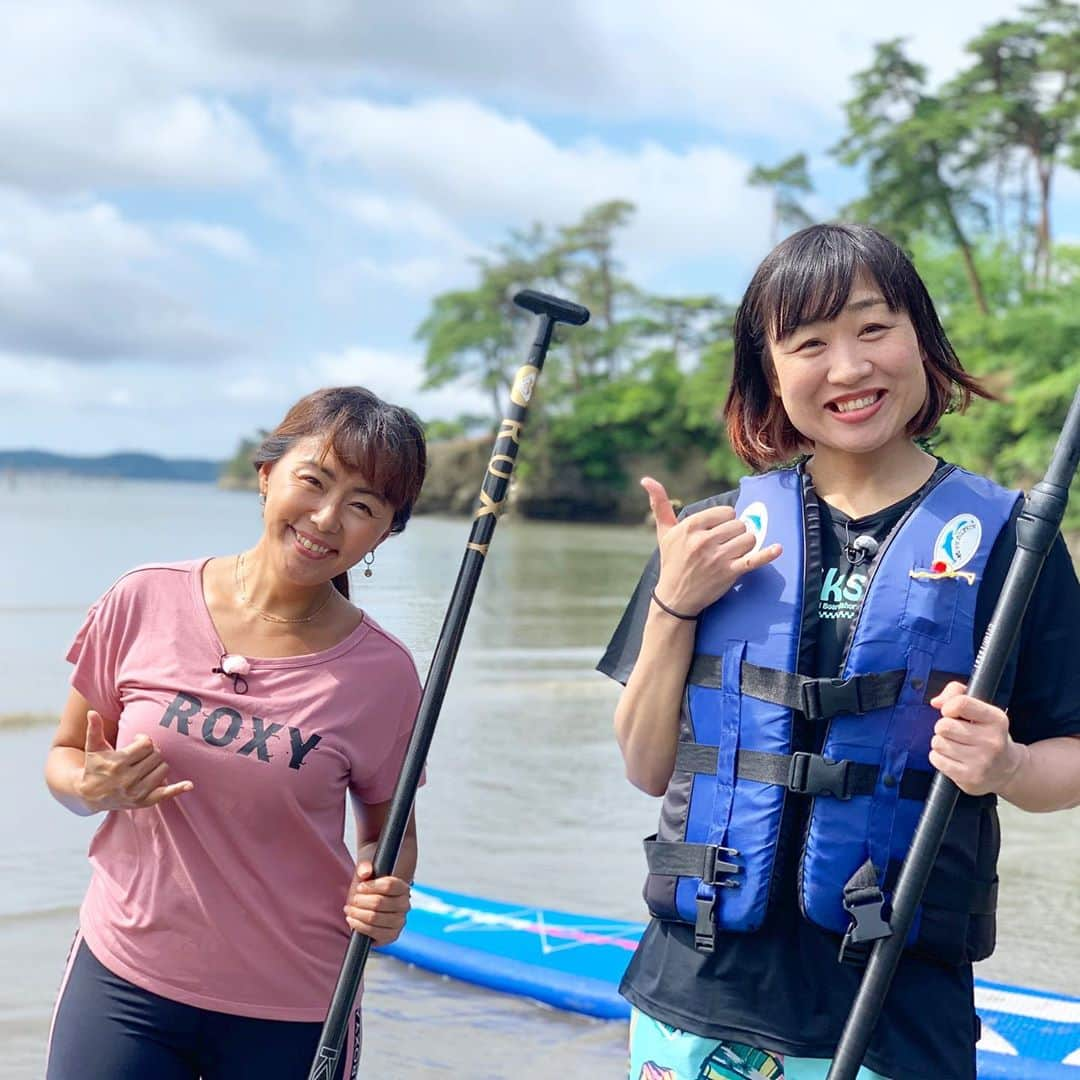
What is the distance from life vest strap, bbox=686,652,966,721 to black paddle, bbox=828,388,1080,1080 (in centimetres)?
12

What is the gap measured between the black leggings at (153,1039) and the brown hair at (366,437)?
0.80 metres

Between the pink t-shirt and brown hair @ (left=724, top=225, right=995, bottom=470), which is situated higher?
brown hair @ (left=724, top=225, right=995, bottom=470)

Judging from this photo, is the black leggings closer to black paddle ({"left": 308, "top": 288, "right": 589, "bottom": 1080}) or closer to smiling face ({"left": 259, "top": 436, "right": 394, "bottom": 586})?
black paddle ({"left": 308, "top": 288, "right": 589, "bottom": 1080})

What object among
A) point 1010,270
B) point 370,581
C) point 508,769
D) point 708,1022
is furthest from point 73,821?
point 1010,270

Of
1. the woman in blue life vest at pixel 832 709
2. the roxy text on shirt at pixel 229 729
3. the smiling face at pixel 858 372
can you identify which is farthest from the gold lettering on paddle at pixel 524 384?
the roxy text on shirt at pixel 229 729

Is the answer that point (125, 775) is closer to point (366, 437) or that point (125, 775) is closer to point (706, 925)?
point (366, 437)

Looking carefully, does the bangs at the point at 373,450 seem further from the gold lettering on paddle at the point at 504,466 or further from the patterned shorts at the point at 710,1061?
the patterned shorts at the point at 710,1061

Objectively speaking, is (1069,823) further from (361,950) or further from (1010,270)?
(1010,270)

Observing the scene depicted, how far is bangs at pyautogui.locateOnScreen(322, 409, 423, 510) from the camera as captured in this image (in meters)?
2.18

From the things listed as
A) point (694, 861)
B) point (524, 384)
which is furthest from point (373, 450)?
point (694, 861)

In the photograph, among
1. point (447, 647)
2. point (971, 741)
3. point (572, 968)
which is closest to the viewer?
point (971, 741)

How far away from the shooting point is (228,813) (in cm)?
207

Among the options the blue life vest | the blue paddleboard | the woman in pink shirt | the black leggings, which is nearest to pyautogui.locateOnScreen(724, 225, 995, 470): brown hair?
the blue life vest

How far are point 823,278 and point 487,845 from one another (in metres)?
4.93
